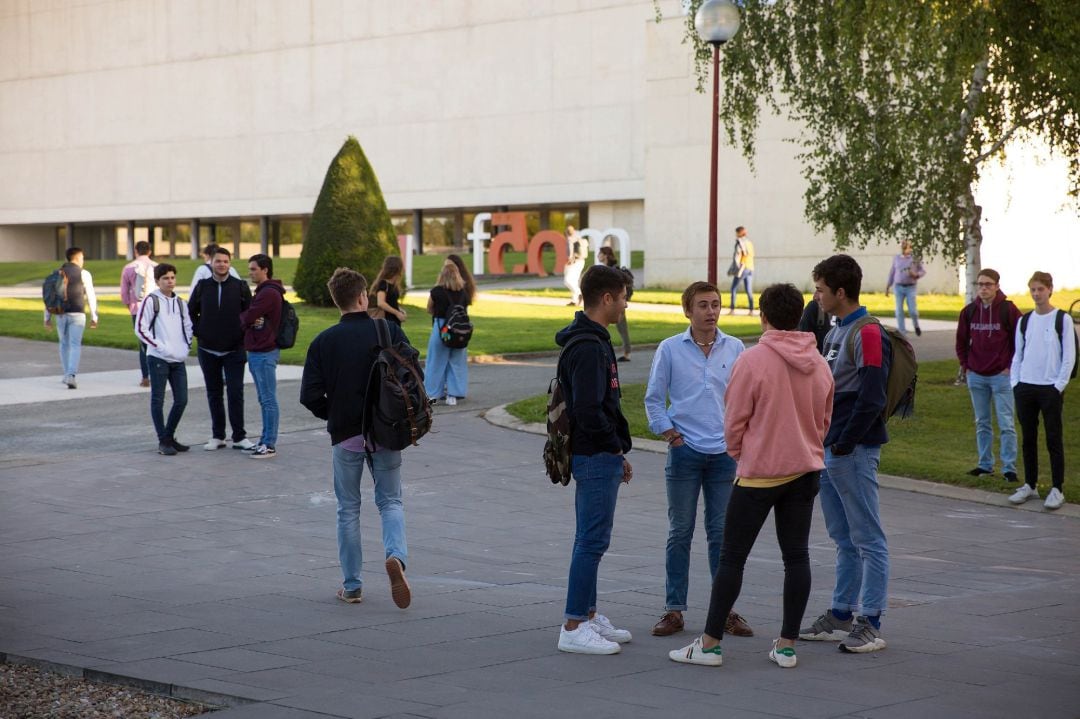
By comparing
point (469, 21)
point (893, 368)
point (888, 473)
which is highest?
point (469, 21)

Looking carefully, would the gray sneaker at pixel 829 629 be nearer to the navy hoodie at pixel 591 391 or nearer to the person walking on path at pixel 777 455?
the person walking on path at pixel 777 455

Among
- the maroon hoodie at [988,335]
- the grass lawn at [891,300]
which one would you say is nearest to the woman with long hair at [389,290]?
the maroon hoodie at [988,335]

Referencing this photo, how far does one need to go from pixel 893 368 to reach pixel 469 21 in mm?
49977

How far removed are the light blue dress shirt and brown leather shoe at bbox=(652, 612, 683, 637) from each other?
0.79 m

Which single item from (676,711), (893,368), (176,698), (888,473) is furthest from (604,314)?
(888,473)

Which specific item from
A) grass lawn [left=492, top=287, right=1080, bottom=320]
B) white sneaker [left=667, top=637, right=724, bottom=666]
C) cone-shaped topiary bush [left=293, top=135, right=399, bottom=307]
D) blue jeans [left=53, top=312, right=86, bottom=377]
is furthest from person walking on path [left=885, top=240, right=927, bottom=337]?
white sneaker [left=667, top=637, right=724, bottom=666]

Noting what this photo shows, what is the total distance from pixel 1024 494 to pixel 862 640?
558 centimetres

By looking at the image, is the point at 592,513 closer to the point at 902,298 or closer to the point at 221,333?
the point at 221,333

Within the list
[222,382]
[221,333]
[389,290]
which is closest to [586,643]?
[221,333]

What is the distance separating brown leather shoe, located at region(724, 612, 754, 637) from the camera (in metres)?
6.49

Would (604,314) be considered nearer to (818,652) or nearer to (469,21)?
(818,652)

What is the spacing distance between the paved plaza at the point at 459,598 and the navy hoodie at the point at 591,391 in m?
0.95

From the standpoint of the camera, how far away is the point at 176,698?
538 centimetres

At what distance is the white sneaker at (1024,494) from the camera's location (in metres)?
11.1
